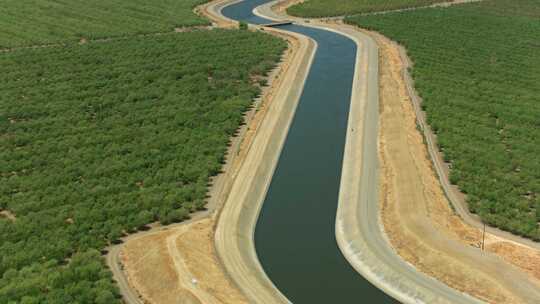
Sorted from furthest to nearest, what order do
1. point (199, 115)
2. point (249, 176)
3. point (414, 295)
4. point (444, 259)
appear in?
point (199, 115) < point (249, 176) < point (444, 259) < point (414, 295)

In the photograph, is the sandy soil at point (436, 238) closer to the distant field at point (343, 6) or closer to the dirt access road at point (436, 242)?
the dirt access road at point (436, 242)

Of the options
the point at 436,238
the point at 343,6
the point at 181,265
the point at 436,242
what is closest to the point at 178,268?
the point at 181,265

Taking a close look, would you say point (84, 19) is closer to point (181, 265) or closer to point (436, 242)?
point (181, 265)

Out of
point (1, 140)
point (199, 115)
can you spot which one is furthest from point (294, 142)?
point (1, 140)

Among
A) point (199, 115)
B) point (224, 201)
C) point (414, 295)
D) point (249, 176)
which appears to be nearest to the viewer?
point (414, 295)

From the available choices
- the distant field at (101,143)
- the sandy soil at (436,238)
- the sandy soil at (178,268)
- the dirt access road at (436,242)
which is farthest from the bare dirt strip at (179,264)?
the sandy soil at (436,238)

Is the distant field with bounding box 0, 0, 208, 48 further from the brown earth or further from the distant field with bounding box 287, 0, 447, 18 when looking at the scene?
the brown earth

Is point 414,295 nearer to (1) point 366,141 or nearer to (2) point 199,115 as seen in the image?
(1) point 366,141
